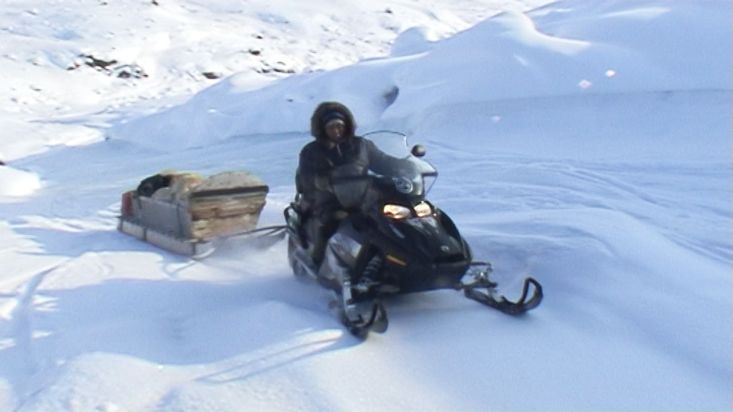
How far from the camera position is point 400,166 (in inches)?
197

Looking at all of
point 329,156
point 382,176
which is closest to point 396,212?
point 382,176

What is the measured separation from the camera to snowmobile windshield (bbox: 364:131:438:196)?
4832 millimetres

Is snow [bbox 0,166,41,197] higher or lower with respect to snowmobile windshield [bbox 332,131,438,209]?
lower

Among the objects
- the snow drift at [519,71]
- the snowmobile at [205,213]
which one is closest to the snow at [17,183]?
the snow drift at [519,71]

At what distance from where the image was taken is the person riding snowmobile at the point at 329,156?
509 centimetres

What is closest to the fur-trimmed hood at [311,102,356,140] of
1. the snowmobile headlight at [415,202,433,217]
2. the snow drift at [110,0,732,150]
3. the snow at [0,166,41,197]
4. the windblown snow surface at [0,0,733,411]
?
the snowmobile headlight at [415,202,433,217]

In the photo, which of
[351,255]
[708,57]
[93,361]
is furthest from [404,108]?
[93,361]

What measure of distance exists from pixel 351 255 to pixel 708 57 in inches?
303

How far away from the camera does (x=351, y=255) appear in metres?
4.83

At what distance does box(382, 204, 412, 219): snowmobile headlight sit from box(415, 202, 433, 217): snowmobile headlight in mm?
58

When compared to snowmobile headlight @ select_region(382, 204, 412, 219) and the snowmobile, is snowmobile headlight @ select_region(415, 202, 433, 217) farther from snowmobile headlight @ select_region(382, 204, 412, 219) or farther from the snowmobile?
the snowmobile

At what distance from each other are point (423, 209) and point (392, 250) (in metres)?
0.33

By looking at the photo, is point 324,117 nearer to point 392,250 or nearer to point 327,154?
point 327,154

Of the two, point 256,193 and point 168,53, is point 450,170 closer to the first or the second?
point 256,193
